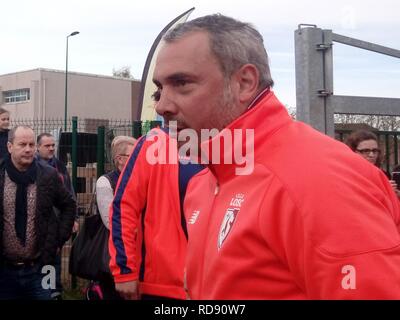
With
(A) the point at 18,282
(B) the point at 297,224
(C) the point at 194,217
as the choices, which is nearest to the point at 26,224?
(A) the point at 18,282

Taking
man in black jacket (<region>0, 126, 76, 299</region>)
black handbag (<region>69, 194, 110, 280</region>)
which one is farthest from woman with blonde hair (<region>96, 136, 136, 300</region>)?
man in black jacket (<region>0, 126, 76, 299</region>)

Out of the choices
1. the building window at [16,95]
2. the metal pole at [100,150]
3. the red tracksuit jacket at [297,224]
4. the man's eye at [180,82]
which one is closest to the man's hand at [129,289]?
the red tracksuit jacket at [297,224]

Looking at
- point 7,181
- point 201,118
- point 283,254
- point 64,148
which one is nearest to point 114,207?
point 7,181

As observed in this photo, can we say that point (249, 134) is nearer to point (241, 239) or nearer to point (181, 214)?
point (241, 239)

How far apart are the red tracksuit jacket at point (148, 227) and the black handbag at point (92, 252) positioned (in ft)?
2.52

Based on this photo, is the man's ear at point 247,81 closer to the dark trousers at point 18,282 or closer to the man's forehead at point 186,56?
the man's forehead at point 186,56

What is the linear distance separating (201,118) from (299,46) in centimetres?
196

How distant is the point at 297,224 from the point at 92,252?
11.8 feet

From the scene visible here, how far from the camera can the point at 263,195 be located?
1.41 m

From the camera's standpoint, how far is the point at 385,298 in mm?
1214

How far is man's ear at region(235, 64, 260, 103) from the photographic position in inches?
65.2

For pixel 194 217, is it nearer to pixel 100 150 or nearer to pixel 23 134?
pixel 23 134
